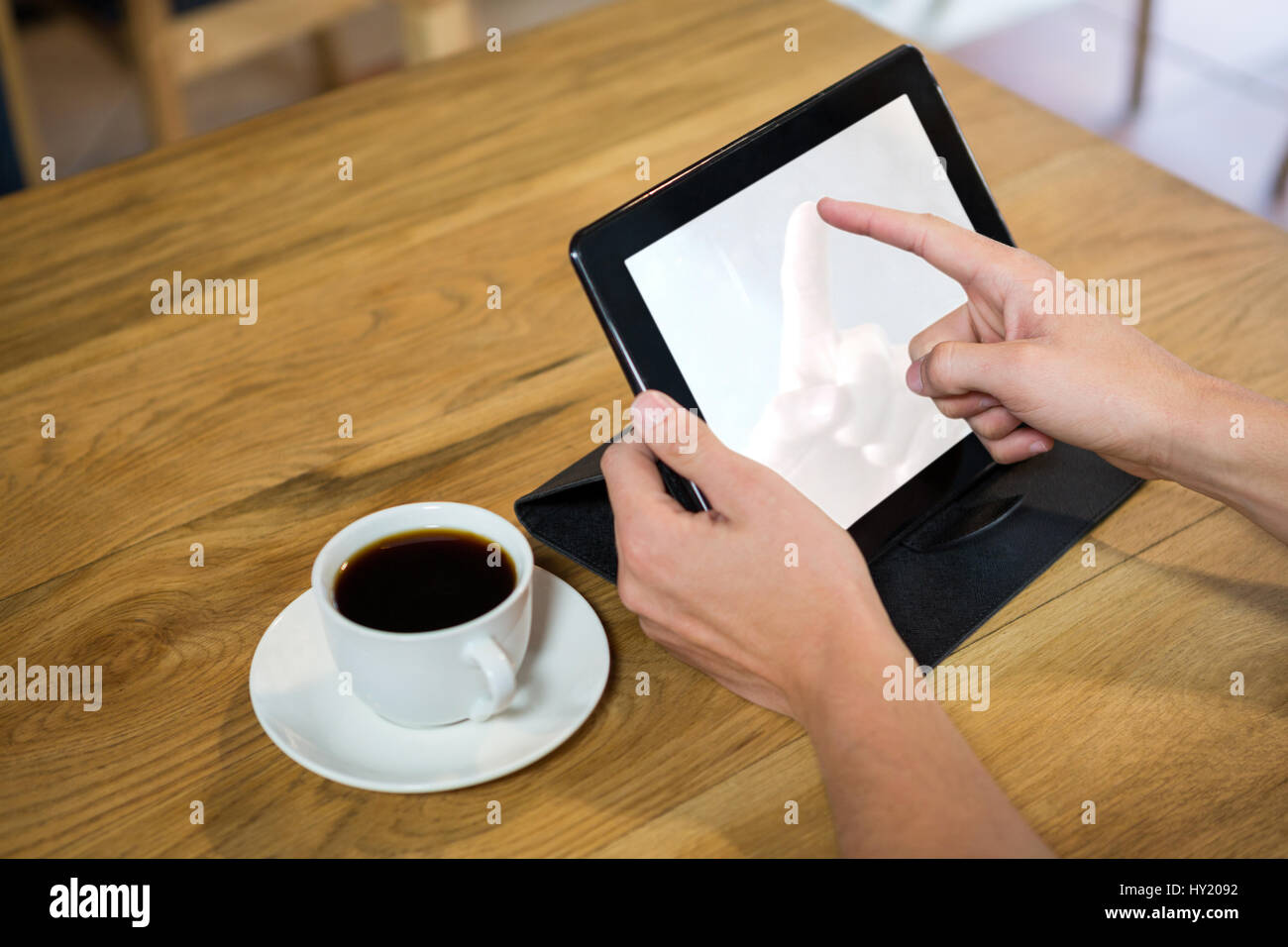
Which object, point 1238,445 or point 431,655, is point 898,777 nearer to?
point 431,655

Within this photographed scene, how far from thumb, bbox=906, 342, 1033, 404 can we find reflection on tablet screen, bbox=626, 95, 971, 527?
1.7 inches

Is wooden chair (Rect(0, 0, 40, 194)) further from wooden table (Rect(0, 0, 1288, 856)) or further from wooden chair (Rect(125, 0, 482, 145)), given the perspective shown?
wooden table (Rect(0, 0, 1288, 856))

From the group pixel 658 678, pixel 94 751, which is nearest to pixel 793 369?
pixel 658 678

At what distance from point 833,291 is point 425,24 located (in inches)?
50.1

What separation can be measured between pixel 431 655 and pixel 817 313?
13.6 inches

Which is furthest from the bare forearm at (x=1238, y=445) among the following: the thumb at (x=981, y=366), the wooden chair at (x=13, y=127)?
the wooden chair at (x=13, y=127)

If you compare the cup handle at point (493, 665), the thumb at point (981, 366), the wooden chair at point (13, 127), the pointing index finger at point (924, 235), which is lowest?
the wooden chair at point (13, 127)

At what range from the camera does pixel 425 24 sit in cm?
181

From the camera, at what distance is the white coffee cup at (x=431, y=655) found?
1.98ft

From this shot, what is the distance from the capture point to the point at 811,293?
2.52 ft

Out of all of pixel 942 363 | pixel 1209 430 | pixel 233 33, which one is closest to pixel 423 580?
pixel 942 363

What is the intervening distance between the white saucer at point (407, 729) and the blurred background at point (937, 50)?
5.34 ft

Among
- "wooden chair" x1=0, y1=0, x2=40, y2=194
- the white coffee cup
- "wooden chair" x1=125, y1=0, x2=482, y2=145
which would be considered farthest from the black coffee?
"wooden chair" x1=0, y1=0, x2=40, y2=194

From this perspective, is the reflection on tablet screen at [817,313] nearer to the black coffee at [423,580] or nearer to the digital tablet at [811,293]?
the digital tablet at [811,293]
